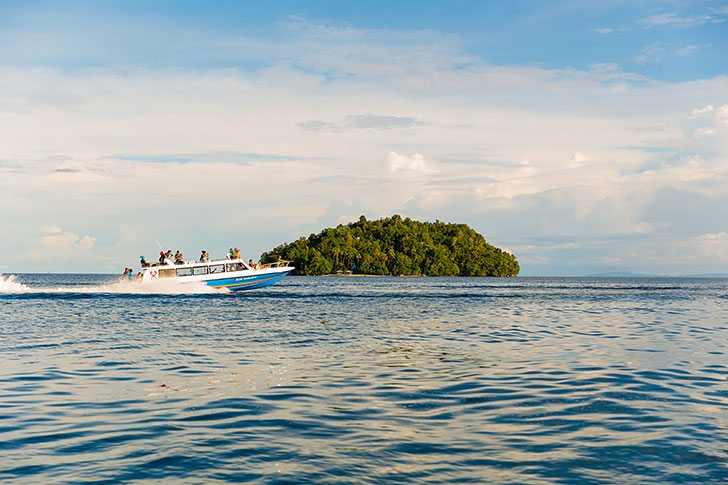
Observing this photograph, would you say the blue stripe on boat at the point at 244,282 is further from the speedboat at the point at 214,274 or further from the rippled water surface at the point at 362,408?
the rippled water surface at the point at 362,408

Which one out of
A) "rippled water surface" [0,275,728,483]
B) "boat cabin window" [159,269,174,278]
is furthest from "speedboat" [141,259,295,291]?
"rippled water surface" [0,275,728,483]

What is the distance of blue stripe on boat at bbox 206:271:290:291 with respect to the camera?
2918 inches

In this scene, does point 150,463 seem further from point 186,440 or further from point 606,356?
point 606,356

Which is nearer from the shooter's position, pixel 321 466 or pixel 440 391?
pixel 321 466

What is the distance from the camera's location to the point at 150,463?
1114 centimetres

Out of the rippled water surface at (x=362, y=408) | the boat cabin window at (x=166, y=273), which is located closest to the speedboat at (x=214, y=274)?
the boat cabin window at (x=166, y=273)

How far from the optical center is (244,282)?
3007 inches

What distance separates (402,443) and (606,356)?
1497 cm

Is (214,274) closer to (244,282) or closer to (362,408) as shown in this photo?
(244,282)

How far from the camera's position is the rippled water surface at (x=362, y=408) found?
10.9 meters

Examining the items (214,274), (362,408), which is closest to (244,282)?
(214,274)

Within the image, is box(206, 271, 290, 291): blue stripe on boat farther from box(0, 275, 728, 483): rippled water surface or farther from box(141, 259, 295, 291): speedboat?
box(0, 275, 728, 483): rippled water surface

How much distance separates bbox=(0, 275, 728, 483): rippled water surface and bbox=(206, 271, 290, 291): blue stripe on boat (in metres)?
41.3

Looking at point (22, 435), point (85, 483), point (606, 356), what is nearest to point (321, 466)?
point (85, 483)
